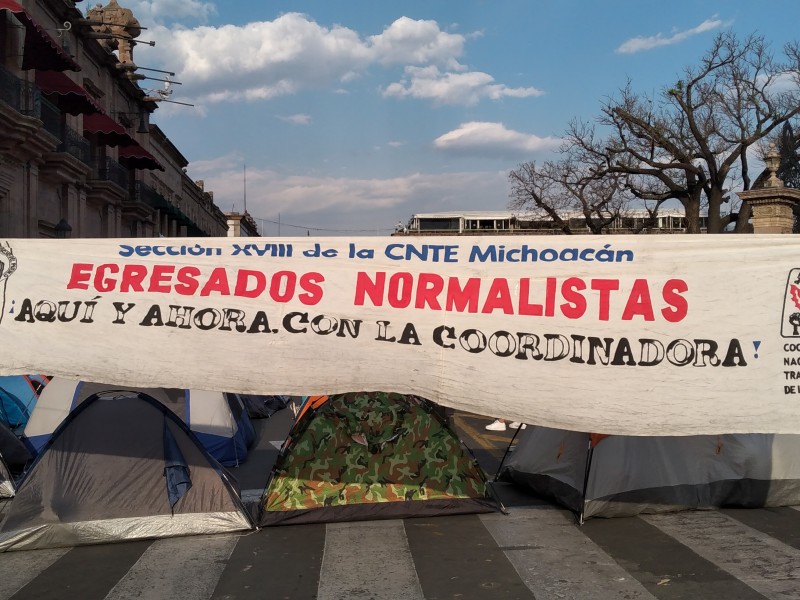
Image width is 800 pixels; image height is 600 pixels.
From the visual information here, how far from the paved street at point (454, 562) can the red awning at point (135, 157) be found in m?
A: 30.4

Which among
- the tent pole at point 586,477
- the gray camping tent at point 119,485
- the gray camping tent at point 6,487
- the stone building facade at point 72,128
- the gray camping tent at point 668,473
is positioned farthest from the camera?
the stone building facade at point 72,128

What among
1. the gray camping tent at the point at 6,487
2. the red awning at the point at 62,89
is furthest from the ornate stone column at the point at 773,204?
the red awning at the point at 62,89

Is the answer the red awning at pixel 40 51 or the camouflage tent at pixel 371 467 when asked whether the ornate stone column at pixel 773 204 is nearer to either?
the camouflage tent at pixel 371 467

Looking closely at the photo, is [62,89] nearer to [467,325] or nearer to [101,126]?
[101,126]

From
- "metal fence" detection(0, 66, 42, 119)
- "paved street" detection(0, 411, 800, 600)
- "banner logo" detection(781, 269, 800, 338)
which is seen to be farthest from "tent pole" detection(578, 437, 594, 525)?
"metal fence" detection(0, 66, 42, 119)

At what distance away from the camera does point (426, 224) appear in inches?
3789

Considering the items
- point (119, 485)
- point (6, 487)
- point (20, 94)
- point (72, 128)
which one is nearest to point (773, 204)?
point (119, 485)

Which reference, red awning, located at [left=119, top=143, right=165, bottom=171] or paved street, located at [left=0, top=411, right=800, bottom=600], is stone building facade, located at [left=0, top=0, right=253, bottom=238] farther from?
paved street, located at [left=0, top=411, right=800, bottom=600]

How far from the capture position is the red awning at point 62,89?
24281 millimetres

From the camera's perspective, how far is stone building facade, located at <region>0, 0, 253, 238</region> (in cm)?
2169

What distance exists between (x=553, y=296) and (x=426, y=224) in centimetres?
9130

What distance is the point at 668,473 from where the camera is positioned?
7.48m

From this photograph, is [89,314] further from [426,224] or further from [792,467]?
[426,224]

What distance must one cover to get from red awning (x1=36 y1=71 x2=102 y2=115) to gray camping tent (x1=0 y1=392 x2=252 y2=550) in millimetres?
20332
